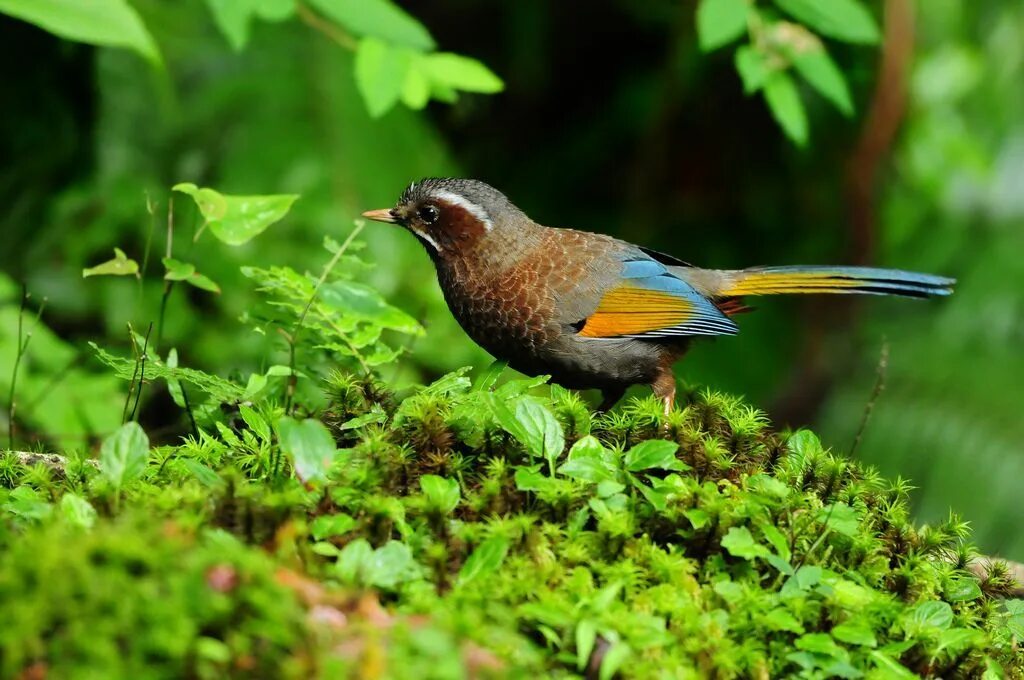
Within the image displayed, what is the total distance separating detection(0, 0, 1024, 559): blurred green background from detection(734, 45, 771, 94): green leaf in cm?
143

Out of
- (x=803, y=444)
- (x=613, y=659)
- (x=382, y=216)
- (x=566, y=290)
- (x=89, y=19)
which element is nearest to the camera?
(x=613, y=659)

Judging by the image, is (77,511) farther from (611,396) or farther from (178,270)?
(611,396)

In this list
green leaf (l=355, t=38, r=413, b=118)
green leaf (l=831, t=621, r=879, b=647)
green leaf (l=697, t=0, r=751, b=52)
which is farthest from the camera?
green leaf (l=697, t=0, r=751, b=52)

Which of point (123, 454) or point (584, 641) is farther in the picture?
point (123, 454)

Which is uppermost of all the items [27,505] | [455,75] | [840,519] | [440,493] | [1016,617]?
[455,75]

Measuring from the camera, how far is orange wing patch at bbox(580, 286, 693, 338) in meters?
4.18

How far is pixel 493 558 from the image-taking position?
234 centimetres

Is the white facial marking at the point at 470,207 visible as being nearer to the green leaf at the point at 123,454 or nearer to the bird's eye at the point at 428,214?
the bird's eye at the point at 428,214

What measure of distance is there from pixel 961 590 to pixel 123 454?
6.42 ft

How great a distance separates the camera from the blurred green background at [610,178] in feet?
20.4

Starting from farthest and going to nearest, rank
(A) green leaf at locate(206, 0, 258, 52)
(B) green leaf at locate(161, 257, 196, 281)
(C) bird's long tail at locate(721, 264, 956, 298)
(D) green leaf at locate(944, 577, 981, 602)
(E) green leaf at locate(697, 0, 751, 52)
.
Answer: (C) bird's long tail at locate(721, 264, 956, 298) < (E) green leaf at locate(697, 0, 751, 52) < (A) green leaf at locate(206, 0, 258, 52) < (B) green leaf at locate(161, 257, 196, 281) < (D) green leaf at locate(944, 577, 981, 602)

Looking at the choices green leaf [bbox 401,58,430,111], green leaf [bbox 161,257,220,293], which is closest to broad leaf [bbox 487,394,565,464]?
green leaf [bbox 161,257,220,293]

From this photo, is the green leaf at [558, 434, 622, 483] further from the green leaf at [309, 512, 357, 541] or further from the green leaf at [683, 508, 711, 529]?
the green leaf at [309, 512, 357, 541]

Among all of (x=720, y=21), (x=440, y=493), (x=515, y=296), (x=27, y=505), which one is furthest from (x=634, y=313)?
(x=27, y=505)
